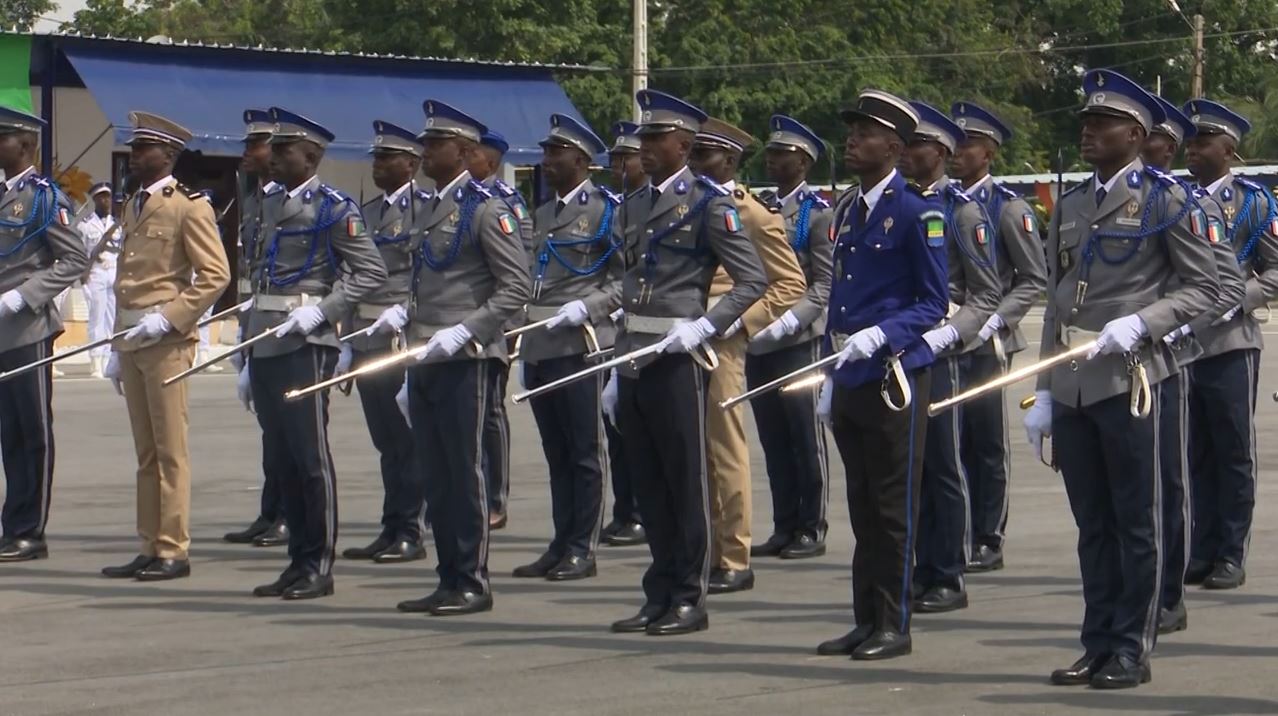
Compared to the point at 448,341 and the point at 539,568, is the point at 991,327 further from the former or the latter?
the point at 448,341

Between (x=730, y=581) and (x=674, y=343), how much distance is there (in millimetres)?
1696

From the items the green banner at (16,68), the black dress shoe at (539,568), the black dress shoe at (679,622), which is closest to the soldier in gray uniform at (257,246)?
the black dress shoe at (539,568)

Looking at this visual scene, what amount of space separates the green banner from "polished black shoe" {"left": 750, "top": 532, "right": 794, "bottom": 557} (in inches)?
683

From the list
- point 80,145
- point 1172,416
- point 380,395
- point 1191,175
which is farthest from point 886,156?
point 80,145

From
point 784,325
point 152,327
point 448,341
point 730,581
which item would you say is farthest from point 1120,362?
point 152,327

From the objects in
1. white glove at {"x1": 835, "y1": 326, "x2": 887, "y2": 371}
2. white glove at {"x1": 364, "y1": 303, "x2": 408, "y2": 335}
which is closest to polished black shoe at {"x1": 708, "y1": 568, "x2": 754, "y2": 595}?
white glove at {"x1": 364, "y1": 303, "x2": 408, "y2": 335}

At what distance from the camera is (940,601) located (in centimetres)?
918

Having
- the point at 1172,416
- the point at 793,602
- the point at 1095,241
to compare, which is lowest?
the point at 793,602

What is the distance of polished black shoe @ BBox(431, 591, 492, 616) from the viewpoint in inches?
356

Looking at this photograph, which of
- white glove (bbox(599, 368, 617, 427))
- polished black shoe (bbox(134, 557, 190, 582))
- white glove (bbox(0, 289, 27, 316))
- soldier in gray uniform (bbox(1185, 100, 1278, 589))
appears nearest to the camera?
white glove (bbox(599, 368, 617, 427))

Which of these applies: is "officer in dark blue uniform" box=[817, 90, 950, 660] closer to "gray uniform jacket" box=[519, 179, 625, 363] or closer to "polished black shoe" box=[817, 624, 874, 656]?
"polished black shoe" box=[817, 624, 874, 656]

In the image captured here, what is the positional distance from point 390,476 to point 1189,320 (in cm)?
499

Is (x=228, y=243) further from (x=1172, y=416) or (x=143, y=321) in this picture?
(x=1172, y=416)

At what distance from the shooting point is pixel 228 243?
98.3ft
